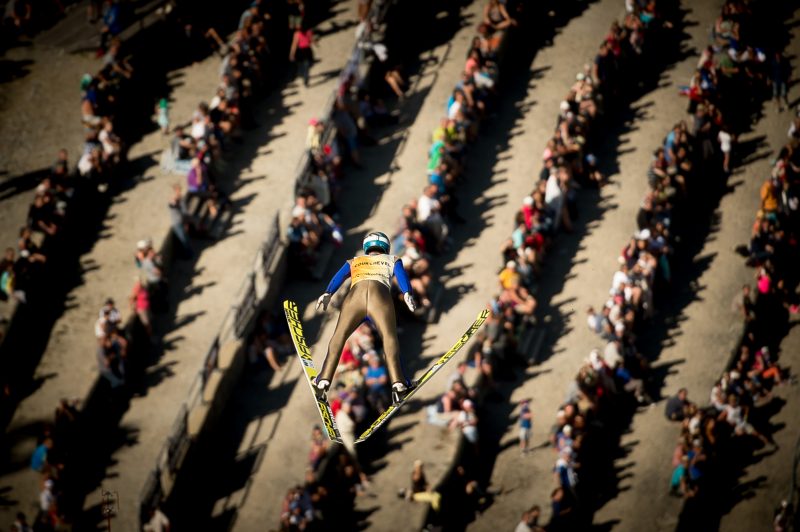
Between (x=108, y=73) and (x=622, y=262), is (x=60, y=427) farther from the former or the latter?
(x=622, y=262)

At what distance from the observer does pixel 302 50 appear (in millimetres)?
40000

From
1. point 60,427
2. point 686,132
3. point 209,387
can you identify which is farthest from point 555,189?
point 60,427

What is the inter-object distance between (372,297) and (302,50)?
61.9ft

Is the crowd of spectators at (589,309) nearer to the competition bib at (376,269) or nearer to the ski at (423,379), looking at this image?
the ski at (423,379)

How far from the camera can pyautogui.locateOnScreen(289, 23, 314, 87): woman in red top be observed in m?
39.8

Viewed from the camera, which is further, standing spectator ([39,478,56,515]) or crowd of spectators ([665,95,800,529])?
crowd of spectators ([665,95,800,529])

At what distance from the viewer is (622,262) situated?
117 feet

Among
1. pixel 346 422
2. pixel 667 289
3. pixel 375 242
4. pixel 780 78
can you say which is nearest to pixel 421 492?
pixel 346 422

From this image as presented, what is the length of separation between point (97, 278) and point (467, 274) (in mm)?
8795

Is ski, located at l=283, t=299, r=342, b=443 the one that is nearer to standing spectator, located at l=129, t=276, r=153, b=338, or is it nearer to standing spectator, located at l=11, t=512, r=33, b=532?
standing spectator, located at l=11, t=512, r=33, b=532

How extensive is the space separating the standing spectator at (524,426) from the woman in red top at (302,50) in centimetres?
1196

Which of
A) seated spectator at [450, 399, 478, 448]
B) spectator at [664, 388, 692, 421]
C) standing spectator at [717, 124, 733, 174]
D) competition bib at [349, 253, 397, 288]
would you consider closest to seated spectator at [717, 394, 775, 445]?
spectator at [664, 388, 692, 421]

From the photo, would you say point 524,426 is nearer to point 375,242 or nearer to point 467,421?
point 467,421

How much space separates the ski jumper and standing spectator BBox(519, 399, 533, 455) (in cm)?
1112
